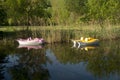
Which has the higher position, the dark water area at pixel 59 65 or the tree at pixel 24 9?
the tree at pixel 24 9

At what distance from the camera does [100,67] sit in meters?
14.2

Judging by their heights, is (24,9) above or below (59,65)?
above

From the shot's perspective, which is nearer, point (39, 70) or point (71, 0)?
point (39, 70)

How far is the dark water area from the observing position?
12.6 meters

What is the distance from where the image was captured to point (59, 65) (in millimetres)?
15148

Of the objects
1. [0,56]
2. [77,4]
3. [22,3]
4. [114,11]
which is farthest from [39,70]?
[77,4]

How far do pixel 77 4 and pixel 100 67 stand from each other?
5351 cm

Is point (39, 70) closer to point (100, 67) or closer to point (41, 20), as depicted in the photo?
point (100, 67)

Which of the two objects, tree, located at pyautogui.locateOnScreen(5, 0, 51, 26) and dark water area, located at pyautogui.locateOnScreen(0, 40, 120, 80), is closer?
dark water area, located at pyautogui.locateOnScreen(0, 40, 120, 80)

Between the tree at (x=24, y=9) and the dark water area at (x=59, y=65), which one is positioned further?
the tree at (x=24, y=9)

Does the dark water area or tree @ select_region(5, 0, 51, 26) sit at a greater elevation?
tree @ select_region(5, 0, 51, 26)

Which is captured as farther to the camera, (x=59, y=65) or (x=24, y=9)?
(x=24, y=9)

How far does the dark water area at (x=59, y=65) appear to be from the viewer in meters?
12.6

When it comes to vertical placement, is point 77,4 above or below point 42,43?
above
